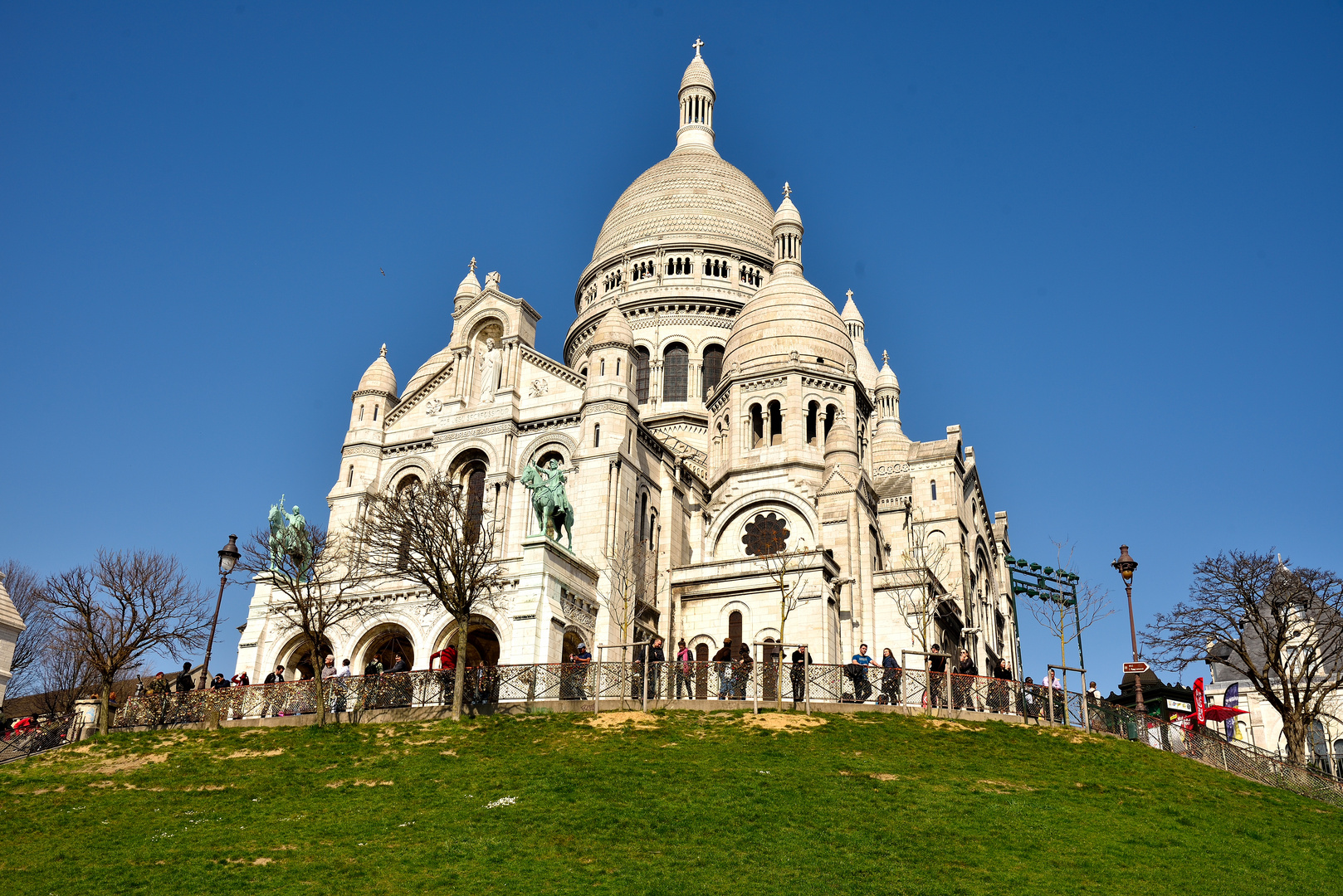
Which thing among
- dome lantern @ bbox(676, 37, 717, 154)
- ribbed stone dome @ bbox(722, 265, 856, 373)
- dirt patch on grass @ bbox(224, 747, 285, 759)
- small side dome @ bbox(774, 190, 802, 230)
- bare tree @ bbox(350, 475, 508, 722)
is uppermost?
dome lantern @ bbox(676, 37, 717, 154)

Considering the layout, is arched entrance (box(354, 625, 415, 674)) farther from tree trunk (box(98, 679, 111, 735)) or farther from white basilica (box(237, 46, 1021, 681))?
tree trunk (box(98, 679, 111, 735))

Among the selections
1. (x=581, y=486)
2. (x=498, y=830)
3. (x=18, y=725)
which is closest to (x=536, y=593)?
(x=581, y=486)

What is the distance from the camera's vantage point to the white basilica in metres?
42.9

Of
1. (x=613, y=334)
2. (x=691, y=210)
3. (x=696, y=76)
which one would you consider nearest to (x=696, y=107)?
(x=696, y=76)

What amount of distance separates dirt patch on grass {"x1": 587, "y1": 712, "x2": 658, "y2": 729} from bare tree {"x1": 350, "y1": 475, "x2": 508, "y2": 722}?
11.6 feet

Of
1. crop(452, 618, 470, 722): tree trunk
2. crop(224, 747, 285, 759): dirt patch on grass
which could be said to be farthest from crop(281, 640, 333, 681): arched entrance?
crop(224, 747, 285, 759): dirt patch on grass

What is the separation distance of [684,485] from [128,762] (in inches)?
1096

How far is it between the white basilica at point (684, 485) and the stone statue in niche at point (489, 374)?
12cm

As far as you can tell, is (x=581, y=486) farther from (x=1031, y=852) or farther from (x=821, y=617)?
(x=1031, y=852)

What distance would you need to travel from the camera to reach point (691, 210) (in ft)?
247

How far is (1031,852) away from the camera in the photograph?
67.9 feet

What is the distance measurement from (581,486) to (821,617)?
10.1 meters

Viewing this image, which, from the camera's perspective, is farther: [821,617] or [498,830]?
[821,617]

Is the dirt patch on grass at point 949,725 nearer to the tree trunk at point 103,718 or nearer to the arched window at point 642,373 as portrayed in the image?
the tree trunk at point 103,718
